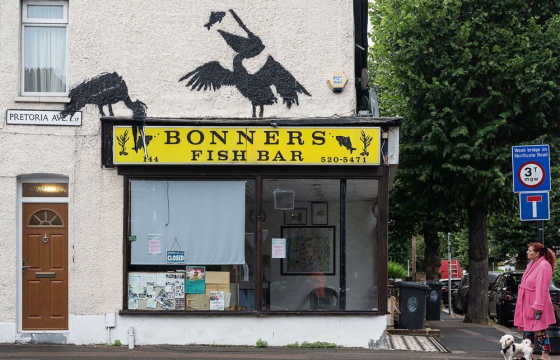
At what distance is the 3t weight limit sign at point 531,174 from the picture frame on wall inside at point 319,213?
3.28m

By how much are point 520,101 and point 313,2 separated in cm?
745

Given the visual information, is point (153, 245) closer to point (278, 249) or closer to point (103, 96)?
point (278, 249)

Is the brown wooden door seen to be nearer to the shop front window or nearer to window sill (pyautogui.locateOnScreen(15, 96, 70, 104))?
the shop front window

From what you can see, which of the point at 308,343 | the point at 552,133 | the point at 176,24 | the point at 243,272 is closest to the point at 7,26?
the point at 176,24

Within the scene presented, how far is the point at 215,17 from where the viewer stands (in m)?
13.9

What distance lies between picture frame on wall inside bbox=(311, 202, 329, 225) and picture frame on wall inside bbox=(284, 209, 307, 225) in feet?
0.46

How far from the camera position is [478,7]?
19969mm

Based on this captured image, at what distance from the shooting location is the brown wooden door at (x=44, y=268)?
44.3 feet

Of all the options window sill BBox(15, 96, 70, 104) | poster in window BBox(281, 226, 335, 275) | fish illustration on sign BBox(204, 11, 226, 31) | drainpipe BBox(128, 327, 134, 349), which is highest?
fish illustration on sign BBox(204, 11, 226, 31)

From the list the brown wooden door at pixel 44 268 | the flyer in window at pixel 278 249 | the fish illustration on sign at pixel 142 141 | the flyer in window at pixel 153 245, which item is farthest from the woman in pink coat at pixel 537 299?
the brown wooden door at pixel 44 268

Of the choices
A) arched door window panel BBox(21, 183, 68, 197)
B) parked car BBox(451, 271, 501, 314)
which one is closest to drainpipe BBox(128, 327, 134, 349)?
arched door window panel BBox(21, 183, 68, 197)

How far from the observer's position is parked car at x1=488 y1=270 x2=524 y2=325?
75.5ft

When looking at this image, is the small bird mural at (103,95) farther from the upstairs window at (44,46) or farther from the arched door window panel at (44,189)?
the arched door window panel at (44,189)

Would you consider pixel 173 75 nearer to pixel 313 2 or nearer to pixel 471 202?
pixel 313 2
